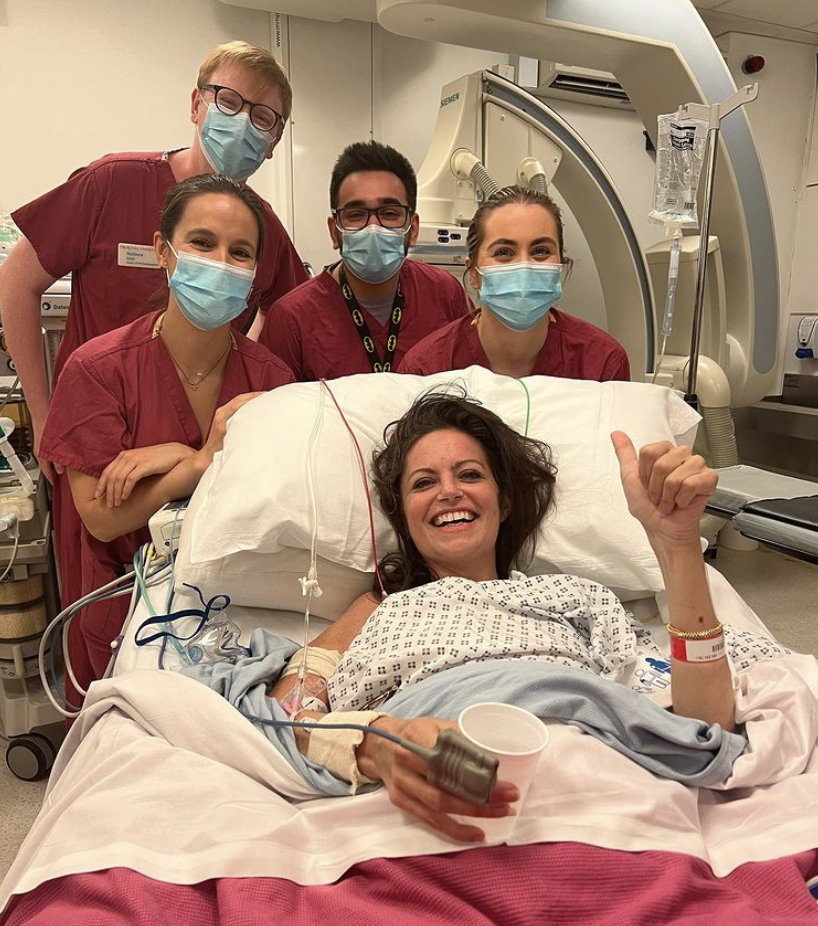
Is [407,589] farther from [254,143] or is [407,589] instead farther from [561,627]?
[254,143]

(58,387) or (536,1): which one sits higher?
(536,1)

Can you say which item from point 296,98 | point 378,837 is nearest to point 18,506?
point 378,837

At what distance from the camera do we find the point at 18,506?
1.85m

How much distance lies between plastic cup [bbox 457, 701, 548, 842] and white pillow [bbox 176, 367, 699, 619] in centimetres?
68

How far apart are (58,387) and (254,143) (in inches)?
30.7

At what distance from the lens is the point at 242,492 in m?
1.37

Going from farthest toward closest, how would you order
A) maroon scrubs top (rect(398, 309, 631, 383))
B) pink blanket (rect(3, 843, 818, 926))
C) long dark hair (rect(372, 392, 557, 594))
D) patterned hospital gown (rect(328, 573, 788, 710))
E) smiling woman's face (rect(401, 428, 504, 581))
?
maroon scrubs top (rect(398, 309, 631, 383)) < long dark hair (rect(372, 392, 557, 594)) < smiling woman's face (rect(401, 428, 504, 581)) < patterned hospital gown (rect(328, 573, 788, 710)) < pink blanket (rect(3, 843, 818, 926))

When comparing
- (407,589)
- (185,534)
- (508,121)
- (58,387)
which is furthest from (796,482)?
(508,121)

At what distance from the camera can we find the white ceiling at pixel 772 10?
146 inches

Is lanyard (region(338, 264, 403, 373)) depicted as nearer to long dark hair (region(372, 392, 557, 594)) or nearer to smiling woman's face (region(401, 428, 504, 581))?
long dark hair (region(372, 392, 557, 594))

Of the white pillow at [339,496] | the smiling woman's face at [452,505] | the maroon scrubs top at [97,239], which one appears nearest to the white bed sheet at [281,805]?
the white pillow at [339,496]

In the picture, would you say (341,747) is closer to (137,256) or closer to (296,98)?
(137,256)

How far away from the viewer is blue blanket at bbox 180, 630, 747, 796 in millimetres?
917

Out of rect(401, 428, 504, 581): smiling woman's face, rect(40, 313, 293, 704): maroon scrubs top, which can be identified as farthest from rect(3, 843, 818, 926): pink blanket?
rect(40, 313, 293, 704): maroon scrubs top
